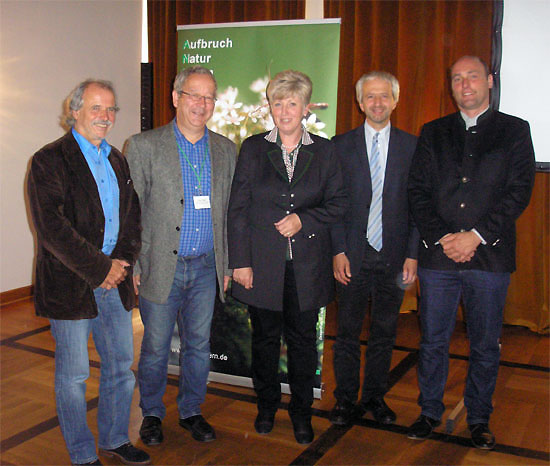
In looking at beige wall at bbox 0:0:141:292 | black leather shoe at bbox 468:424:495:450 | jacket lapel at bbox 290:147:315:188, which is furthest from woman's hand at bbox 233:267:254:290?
beige wall at bbox 0:0:141:292

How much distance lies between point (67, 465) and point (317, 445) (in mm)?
1056

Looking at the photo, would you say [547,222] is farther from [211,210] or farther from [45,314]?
[45,314]

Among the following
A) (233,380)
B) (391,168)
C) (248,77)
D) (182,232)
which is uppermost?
(248,77)

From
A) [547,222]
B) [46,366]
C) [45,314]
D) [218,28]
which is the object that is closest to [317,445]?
[45,314]

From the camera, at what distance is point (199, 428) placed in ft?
8.43

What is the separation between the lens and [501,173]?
237 cm

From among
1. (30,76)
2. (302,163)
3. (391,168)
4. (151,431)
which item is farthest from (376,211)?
(30,76)

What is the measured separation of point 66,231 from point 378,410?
1695 millimetres

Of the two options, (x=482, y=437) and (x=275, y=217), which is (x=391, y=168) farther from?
(x=482, y=437)

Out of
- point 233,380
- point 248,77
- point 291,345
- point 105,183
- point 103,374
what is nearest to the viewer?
point 105,183

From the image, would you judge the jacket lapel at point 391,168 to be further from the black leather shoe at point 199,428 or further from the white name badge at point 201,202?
the black leather shoe at point 199,428

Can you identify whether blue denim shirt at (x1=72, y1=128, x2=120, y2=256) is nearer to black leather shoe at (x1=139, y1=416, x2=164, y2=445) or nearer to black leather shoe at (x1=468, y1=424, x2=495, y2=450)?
black leather shoe at (x1=139, y1=416, x2=164, y2=445)

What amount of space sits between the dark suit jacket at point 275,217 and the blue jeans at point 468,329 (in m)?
0.52

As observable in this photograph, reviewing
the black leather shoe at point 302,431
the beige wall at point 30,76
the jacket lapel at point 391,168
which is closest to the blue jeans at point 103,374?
the black leather shoe at point 302,431
